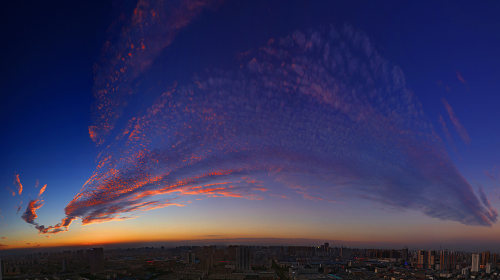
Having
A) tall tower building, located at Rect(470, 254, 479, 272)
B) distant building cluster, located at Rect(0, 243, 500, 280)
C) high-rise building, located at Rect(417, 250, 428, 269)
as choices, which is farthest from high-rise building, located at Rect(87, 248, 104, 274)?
high-rise building, located at Rect(417, 250, 428, 269)

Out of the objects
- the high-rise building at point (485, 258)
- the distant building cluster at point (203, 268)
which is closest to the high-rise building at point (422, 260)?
the distant building cluster at point (203, 268)

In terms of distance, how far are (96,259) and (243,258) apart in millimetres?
7537

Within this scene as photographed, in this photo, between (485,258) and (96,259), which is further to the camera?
(485,258)

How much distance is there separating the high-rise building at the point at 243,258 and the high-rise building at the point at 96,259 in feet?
22.6

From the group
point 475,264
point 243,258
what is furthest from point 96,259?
point 475,264

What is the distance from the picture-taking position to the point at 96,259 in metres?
10.6

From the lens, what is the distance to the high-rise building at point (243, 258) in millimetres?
14459

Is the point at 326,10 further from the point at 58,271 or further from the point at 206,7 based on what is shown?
the point at 58,271

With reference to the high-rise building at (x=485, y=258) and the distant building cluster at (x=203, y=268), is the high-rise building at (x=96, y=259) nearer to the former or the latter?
the distant building cluster at (x=203, y=268)

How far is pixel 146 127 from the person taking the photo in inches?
130

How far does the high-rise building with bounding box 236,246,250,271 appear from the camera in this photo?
14459 millimetres

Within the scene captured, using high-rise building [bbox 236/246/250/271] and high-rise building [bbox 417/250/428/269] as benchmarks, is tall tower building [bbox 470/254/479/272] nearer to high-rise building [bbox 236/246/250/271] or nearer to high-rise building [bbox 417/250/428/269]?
high-rise building [bbox 417/250/428/269]

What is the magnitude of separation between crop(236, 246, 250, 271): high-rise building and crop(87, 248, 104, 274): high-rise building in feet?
22.6

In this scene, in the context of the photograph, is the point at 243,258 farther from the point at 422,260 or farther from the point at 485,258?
the point at 485,258
